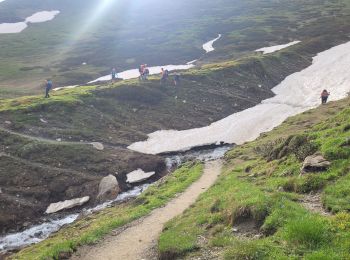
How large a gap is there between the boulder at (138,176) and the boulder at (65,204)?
7.11 meters

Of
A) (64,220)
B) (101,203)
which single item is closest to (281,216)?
(64,220)

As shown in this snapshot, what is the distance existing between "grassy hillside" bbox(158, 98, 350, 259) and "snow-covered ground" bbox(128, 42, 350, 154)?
101 feet

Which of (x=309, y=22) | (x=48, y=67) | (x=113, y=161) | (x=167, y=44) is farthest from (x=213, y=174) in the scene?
(x=309, y=22)

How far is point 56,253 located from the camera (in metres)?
26.8

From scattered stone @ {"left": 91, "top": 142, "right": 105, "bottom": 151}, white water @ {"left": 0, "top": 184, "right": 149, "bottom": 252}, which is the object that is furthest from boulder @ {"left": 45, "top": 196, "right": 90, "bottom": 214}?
scattered stone @ {"left": 91, "top": 142, "right": 105, "bottom": 151}

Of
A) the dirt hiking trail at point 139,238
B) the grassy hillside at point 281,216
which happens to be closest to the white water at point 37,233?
the dirt hiking trail at point 139,238

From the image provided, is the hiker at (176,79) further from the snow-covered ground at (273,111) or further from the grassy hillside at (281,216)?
the grassy hillside at (281,216)

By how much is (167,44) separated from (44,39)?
65.3 m

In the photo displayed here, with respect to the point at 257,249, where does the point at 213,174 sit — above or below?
below

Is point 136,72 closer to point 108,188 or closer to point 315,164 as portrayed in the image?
point 108,188

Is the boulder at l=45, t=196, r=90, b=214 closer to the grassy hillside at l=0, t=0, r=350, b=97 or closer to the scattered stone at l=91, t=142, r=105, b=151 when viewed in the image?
the scattered stone at l=91, t=142, r=105, b=151

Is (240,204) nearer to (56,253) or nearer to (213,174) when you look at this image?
(56,253)

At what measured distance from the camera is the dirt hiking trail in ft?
83.4

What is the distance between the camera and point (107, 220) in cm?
3494
